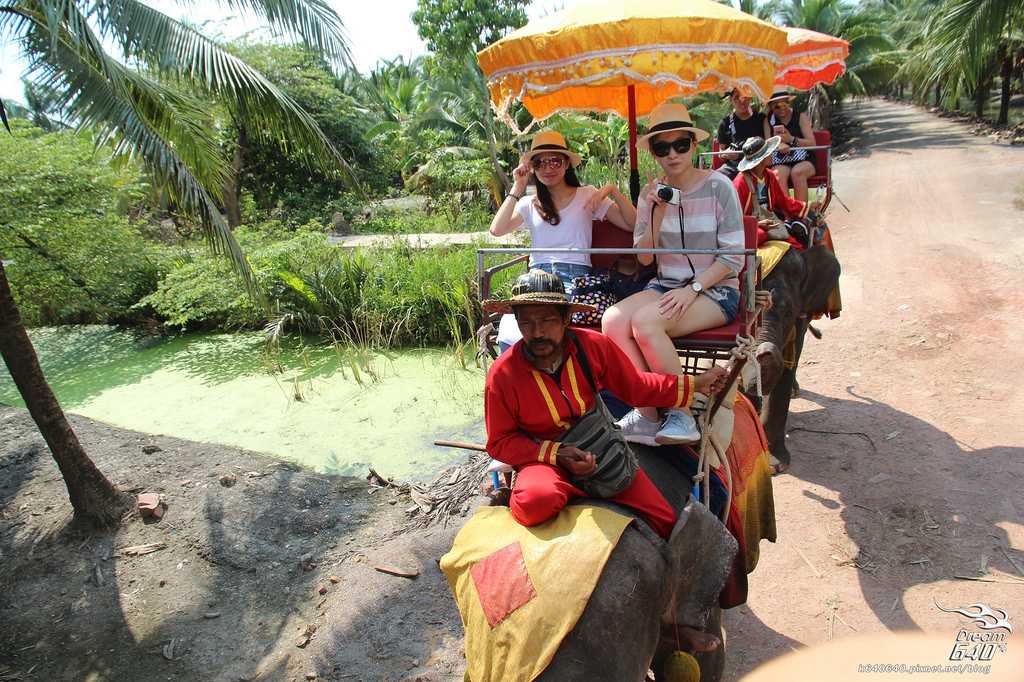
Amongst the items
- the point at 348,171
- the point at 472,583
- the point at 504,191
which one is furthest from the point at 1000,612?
the point at 504,191

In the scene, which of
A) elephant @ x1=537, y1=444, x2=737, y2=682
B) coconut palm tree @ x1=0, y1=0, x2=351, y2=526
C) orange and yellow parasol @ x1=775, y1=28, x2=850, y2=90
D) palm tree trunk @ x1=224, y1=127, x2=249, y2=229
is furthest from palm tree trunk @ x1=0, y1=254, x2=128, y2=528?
palm tree trunk @ x1=224, y1=127, x2=249, y2=229

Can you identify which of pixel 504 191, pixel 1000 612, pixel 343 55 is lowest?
pixel 1000 612

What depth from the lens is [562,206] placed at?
12.8 feet

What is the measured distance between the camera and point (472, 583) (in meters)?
2.11

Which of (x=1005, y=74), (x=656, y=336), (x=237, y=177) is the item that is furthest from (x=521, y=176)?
(x=1005, y=74)

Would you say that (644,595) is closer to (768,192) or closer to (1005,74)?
(768,192)

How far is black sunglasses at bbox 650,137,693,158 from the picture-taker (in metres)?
3.32

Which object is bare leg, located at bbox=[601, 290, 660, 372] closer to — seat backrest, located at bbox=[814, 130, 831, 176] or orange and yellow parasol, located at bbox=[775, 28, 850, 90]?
orange and yellow parasol, located at bbox=[775, 28, 850, 90]

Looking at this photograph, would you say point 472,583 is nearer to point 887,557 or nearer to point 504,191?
point 887,557

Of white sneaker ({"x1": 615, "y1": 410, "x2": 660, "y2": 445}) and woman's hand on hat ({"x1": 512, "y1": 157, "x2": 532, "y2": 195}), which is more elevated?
woman's hand on hat ({"x1": 512, "y1": 157, "x2": 532, "y2": 195})

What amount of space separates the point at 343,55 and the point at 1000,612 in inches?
234

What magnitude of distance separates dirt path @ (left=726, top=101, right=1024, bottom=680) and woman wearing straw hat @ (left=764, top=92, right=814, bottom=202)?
1.87 m

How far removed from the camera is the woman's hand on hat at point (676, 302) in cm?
314

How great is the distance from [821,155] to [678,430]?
4.71 m
